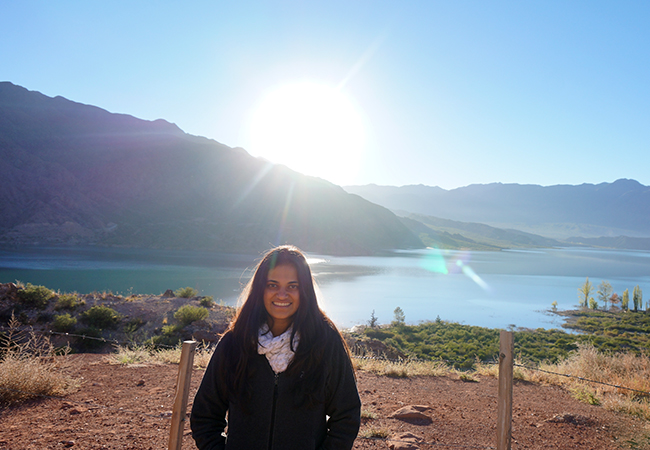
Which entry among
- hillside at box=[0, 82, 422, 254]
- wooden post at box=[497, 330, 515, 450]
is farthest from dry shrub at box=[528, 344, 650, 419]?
hillside at box=[0, 82, 422, 254]

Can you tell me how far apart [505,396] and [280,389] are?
6.22 feet

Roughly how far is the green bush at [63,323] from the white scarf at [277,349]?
1281cm

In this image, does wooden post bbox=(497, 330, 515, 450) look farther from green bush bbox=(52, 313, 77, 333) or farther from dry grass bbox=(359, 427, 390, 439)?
green bush bbox=(52, 313, 77, 333)

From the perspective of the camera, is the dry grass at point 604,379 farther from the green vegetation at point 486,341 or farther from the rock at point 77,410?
the rock at point 77,410

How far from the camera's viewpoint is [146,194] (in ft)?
252

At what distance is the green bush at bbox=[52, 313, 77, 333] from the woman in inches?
498

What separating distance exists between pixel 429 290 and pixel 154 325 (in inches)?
1344

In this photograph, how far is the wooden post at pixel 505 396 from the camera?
255 cm

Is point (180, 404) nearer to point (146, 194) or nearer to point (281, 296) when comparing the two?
point (281, 296)

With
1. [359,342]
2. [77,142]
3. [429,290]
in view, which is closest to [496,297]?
[429,290]

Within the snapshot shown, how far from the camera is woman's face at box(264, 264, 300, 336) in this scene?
1.60m

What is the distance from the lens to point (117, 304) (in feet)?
46.1

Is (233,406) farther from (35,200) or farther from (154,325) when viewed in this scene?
(35,200)

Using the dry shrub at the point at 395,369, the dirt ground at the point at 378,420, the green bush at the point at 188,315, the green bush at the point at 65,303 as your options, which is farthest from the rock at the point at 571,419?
the green bush at the point at 65,303
